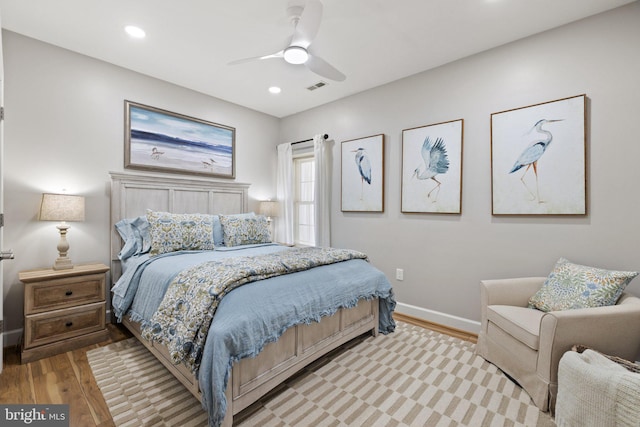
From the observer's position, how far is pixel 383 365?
2254 millimetres

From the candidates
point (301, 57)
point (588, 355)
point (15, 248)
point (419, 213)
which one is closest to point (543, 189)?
point (419, 213)

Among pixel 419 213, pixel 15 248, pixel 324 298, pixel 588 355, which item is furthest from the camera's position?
pixel 419 213

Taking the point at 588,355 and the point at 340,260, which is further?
the point at 340,260

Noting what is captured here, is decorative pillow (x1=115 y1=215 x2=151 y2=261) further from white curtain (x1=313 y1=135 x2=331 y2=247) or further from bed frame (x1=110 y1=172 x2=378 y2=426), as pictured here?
white curtain (x1=313 y1=135 x2=331 y2=247)

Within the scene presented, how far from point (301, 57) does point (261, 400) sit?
101 inches

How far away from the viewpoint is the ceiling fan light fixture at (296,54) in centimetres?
225

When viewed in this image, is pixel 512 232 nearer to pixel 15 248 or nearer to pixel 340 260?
pixel 340 260

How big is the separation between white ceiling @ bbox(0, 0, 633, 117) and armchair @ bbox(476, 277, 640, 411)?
2.23 metres

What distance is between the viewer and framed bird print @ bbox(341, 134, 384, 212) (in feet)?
11.7

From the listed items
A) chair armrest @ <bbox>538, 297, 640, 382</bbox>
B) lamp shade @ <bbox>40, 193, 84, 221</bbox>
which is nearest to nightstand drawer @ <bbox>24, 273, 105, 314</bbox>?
lamp shade @ <bbox>40, 193, 84, 221</bbox>

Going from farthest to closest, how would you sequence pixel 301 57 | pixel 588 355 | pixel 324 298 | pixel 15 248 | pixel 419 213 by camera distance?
pixel 419 213
pixel 15 248
pixel 301 57
pixel 324 298
pixel 588 355

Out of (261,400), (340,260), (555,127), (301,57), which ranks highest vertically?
(301,57)

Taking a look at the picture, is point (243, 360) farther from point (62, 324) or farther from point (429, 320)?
point (429, 320)

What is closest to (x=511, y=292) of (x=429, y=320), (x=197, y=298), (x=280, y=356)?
→ (x=429, y=320)
